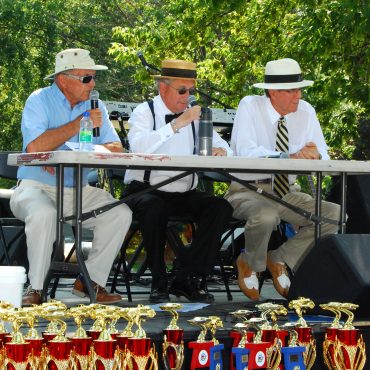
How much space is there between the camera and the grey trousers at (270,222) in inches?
227

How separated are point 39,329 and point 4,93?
17465mm

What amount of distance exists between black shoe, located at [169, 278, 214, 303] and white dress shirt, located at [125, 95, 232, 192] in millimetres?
554

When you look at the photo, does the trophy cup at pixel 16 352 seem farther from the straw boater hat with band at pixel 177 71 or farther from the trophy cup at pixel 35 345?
the straw boater hat with band at pixel 177 71

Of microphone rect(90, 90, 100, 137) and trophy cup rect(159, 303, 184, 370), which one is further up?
microphone rect(90, 90, 100, 137)

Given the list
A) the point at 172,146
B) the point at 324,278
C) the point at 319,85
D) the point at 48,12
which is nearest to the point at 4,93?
the point at 48,12

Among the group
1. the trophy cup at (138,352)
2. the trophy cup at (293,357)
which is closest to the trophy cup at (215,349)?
the trophy cup at (293,357)

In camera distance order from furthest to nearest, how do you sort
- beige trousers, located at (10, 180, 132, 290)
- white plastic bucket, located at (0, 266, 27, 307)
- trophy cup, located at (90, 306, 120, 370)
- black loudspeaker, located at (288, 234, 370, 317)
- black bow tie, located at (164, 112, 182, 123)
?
black bow tie, located at (164, 112, 182, 123)
beige trousers, located at (10, 180, 132, 290)
black loudspeaker, located at (288, 234, 370, 317)
white plastic bucket, located at (0, 266, 27, 307)
trophy cup, located at (90, 306, 120, 370)

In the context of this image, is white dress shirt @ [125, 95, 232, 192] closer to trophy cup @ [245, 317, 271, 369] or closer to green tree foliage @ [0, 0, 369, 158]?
trophy cup @ [245, 317, 271, 369]

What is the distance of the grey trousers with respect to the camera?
5.77 meters

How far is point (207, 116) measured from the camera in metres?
5.70

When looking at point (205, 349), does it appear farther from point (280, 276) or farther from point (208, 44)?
point (208, 44)

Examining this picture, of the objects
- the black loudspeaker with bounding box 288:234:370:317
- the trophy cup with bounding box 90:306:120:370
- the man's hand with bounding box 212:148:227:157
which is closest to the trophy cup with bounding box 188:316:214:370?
the trophy cup with bounding box 90:306:120:370

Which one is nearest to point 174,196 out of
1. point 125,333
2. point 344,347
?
point 344,347

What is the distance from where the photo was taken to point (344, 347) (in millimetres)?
3926
